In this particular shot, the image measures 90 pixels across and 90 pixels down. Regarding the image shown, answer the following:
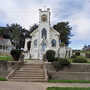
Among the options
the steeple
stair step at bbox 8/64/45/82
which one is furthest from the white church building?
stair step at bbox 8/64/45/82

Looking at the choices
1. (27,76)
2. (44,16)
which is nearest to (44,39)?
(44,16)

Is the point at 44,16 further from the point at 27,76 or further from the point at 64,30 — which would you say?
the point at 64,30

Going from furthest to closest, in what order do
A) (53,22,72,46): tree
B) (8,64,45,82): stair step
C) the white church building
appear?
(53,22,72,46): tree < the white church building < (8,64,45,82): stair step

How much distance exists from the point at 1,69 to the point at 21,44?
43.1 m

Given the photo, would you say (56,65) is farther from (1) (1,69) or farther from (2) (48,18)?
(2) (48,18)

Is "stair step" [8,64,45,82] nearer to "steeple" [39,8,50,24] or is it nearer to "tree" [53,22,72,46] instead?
"steeple" [39,8,50,24]

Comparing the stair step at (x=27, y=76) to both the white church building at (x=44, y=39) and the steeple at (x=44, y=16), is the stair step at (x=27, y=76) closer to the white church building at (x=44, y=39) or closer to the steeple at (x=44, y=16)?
the white church building at (x=44, y=39)

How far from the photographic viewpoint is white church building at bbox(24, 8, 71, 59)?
2453 cm

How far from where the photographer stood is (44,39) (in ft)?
81.2

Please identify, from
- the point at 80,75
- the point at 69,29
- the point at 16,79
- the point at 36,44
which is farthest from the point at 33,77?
the point at 69,29

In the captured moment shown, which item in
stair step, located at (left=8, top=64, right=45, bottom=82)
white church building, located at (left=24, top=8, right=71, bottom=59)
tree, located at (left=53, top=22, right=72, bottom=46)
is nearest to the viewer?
stair step, located at (left=8, top=64, right=45, bottom=82)

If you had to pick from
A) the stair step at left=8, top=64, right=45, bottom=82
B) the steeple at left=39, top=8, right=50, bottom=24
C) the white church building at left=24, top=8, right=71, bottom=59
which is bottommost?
the stair step at left=8, top=64, right=45, bottom=82

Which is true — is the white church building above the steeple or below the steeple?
below

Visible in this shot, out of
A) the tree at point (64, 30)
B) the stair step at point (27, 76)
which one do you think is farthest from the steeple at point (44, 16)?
the tree at point (64, 30)
